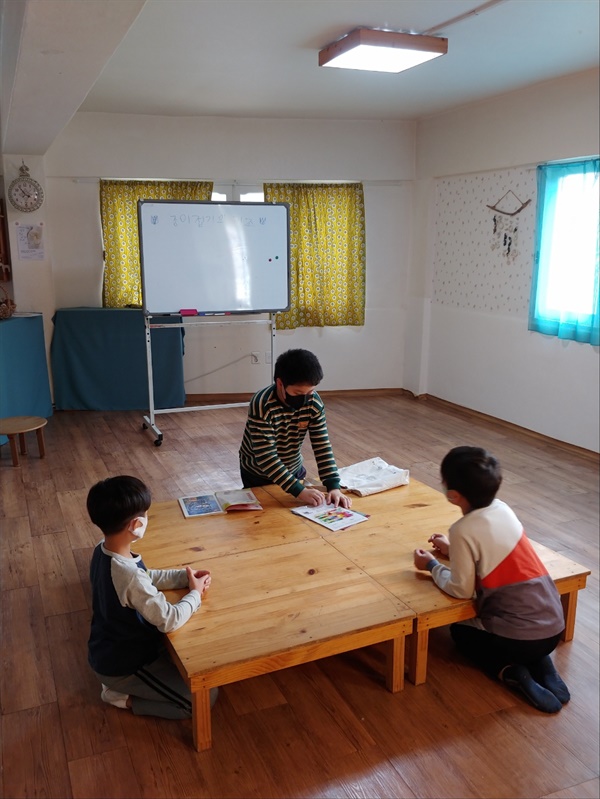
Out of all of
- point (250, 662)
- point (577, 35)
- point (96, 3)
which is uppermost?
point (577, 35)

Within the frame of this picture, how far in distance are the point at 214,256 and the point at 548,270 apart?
8.09 feet

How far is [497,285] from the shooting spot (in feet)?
17.6

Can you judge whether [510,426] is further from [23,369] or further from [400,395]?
[23,369]

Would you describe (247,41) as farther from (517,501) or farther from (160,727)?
(160,727)

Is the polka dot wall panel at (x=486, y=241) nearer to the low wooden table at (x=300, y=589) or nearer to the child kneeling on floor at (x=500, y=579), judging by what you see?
the low wooden table at (x=300, y=589)

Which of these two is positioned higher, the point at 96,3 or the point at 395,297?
the point at 96,3

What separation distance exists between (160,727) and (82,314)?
423cm

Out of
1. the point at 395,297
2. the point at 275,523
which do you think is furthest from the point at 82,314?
the point at 275,523

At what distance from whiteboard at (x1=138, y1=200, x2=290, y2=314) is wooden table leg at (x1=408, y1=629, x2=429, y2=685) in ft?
11.4

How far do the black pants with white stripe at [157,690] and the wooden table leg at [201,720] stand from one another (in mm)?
123

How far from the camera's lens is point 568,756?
6.05ft

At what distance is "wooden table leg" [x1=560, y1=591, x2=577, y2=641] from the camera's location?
235 cm

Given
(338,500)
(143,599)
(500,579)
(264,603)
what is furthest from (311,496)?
(143,599)

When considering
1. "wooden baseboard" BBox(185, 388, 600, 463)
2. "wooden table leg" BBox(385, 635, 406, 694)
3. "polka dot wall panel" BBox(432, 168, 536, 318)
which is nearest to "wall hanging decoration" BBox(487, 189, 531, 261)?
"polka dot wall panel" BBox(432, 168, 536, 318)
